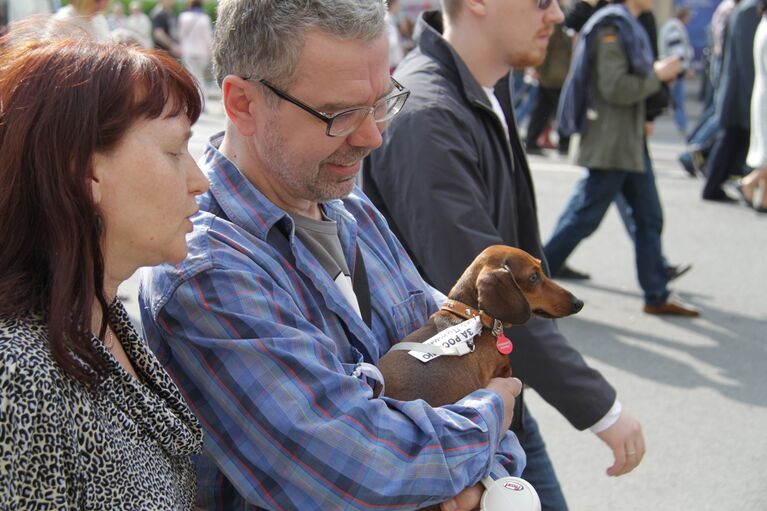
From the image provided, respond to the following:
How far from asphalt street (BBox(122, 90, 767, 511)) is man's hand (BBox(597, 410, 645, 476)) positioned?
4.71ft

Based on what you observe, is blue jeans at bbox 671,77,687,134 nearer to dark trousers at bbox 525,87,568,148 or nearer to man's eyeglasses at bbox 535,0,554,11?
dark trousers at bbox 525,87,568,148

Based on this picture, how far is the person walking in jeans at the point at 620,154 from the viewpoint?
20.3 feet

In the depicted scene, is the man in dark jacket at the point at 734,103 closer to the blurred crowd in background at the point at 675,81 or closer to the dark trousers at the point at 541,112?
the blurred crowd in background at the point at 675,81

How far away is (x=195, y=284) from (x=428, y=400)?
2.35 feet

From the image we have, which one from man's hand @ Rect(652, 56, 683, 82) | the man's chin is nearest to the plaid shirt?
the man's chin

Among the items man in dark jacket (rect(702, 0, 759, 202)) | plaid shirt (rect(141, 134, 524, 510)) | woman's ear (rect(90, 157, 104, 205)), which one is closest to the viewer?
woman's ear (rect(90, 157, 104, 205))

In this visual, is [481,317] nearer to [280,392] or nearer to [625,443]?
[625,443]

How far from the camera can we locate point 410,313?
220cm

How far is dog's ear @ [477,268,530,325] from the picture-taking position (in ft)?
8.02

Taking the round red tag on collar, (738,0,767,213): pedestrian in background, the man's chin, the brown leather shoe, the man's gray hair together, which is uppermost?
the man's gray hair

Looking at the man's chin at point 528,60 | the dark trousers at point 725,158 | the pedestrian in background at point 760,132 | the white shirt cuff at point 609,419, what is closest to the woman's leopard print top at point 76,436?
the white shirt cuff at point 609,419

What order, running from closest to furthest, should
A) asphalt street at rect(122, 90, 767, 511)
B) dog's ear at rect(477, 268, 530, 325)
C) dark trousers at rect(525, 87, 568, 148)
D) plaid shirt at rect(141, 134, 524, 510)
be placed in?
plaid shirt at rect(141, 134, 524, 510), dog's ear at rect(477, 268, 530, 325), asphalt street at rect(122, 90, 767, 511), dark trousers at rect(525, 87, 568, 148)

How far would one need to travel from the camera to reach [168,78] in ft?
5.21

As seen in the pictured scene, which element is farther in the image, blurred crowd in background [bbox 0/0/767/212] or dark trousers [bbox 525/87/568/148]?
dark trousers [bbox 525/87/568/148]
